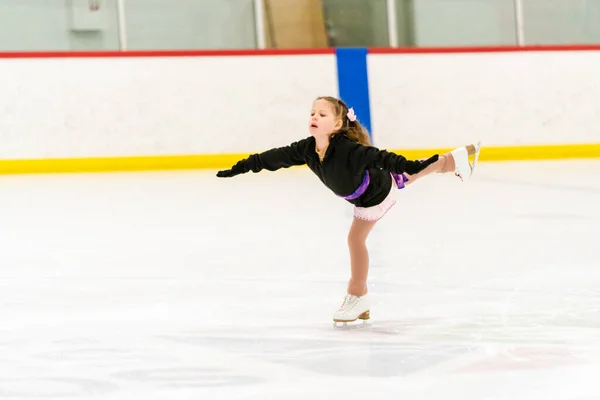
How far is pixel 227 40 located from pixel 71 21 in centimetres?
140

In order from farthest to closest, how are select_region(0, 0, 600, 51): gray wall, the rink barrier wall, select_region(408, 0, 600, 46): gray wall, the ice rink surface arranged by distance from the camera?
select_region(408, 0, 600, 46): gray wall, select_region(0, 0, 600, 51): gray wall, the rink barrier wall, the ice rink surface

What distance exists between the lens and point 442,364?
7.04ft

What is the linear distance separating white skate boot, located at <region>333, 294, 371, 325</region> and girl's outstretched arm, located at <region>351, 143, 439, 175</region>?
0.38 metres

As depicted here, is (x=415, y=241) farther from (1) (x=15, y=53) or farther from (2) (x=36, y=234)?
(1) (x=15, y=53)

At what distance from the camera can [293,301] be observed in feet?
9.73

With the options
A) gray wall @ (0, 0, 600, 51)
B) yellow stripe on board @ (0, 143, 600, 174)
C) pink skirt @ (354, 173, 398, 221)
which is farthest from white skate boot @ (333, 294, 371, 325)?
gray wall @ (0, 0, 600, 51)

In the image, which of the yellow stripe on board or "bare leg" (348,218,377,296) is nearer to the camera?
"bare leg" (348,218,377,296)

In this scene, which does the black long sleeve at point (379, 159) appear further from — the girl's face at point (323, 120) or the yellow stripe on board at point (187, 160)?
the yellow stripe on board at point (187, 160)

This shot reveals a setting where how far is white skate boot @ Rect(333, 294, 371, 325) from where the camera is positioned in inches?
102

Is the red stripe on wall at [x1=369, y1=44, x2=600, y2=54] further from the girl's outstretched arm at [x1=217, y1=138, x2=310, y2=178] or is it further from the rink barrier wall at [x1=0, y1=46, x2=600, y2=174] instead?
the girl's outstretched arm at [x1=217, y1=138, x2=310, y2=178]

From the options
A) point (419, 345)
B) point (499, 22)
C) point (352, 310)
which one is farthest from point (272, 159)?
point (499, 22)

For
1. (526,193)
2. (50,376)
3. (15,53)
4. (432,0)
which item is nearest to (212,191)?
(526,193)

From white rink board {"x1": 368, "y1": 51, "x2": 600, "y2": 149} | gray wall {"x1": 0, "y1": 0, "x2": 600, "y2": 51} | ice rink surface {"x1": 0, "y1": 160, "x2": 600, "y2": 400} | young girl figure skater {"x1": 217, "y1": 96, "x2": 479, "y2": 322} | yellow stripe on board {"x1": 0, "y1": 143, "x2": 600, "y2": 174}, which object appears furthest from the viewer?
white rink board {"x1": 368, "y1": 51, "x2": 600, "y2": 149}

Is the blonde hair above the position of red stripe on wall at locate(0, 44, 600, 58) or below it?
below
